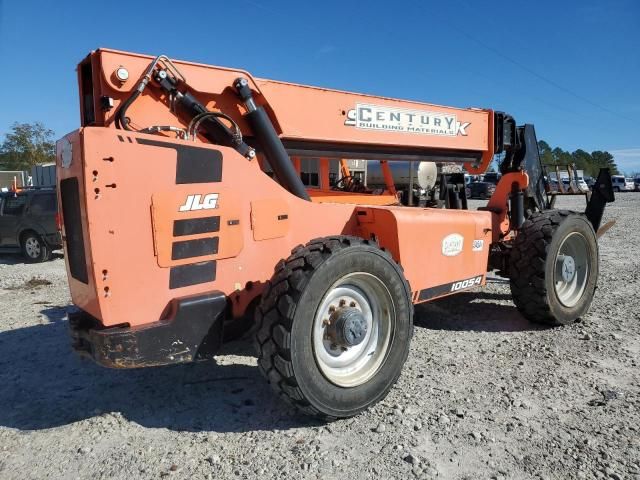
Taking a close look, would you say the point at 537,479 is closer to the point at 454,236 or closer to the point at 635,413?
the point at 635,413

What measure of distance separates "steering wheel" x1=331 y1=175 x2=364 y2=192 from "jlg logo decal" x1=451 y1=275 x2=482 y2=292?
7.87 ft

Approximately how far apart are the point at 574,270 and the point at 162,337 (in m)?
4.46

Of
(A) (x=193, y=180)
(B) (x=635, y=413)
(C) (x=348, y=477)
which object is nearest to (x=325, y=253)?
(A) (x=193, y=180)

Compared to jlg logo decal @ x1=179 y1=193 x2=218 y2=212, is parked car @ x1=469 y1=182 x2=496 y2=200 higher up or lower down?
higher up

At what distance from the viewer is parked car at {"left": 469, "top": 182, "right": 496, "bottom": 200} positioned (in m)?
38.2

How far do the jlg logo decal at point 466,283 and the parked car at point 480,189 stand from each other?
3465cm

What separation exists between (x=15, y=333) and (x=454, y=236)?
4798mm

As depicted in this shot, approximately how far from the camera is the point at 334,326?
11.3 ft

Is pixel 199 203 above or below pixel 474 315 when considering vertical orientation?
above

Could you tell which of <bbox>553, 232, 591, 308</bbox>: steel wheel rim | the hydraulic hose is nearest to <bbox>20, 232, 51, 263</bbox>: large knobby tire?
the hydraulic hose

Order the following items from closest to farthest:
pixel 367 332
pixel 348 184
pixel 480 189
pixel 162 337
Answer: pixel 162 337 → pixel 367 332 → pixel 348 184 → pixel 480 189

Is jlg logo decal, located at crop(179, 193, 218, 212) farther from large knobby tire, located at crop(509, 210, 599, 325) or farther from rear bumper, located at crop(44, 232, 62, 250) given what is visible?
rear bumper, located at crop(44, 232, 62, 250)

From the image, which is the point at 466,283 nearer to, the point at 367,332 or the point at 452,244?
the point at 452,244

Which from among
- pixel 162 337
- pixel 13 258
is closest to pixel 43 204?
pixel 13 258
